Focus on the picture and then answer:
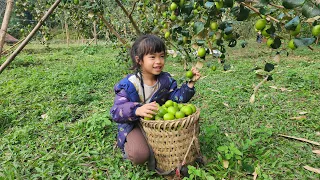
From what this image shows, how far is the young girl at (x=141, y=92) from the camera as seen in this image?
203 cm

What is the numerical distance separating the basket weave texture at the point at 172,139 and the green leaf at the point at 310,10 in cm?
109

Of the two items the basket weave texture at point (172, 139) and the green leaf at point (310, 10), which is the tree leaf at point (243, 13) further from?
the basket weave texture at point (172, 139)

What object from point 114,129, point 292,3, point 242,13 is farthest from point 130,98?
point 292,3

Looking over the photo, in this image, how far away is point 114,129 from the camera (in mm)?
2863

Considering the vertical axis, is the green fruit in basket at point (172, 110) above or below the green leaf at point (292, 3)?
below

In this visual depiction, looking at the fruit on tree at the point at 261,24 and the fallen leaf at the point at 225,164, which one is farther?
the fallen leaf at the point at 225,164

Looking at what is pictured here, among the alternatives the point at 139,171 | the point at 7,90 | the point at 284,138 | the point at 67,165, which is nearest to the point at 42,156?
the point at 67,165

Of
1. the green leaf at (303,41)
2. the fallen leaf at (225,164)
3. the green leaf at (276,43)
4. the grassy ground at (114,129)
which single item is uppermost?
the green leaf at (303,41)

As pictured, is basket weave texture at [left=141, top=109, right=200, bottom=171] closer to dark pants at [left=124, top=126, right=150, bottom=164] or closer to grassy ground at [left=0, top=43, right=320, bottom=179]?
dark pants at [left=124, top=126, right=150, bottom=164]

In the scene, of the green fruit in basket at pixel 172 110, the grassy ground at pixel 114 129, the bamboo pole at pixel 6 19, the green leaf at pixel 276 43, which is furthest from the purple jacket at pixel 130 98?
the green leaf at pixel 276 43

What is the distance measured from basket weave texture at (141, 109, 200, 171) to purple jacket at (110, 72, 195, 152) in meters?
0.15

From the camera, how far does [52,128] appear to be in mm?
2955

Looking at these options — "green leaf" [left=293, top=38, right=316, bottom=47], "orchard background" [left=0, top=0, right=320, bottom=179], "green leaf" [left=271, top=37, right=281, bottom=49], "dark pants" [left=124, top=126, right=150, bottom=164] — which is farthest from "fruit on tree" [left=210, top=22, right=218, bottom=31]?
"dark pants" [left=124, top=126, right=150, bottom=164]

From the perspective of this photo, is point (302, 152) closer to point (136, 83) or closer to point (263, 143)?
point (263, 143)
